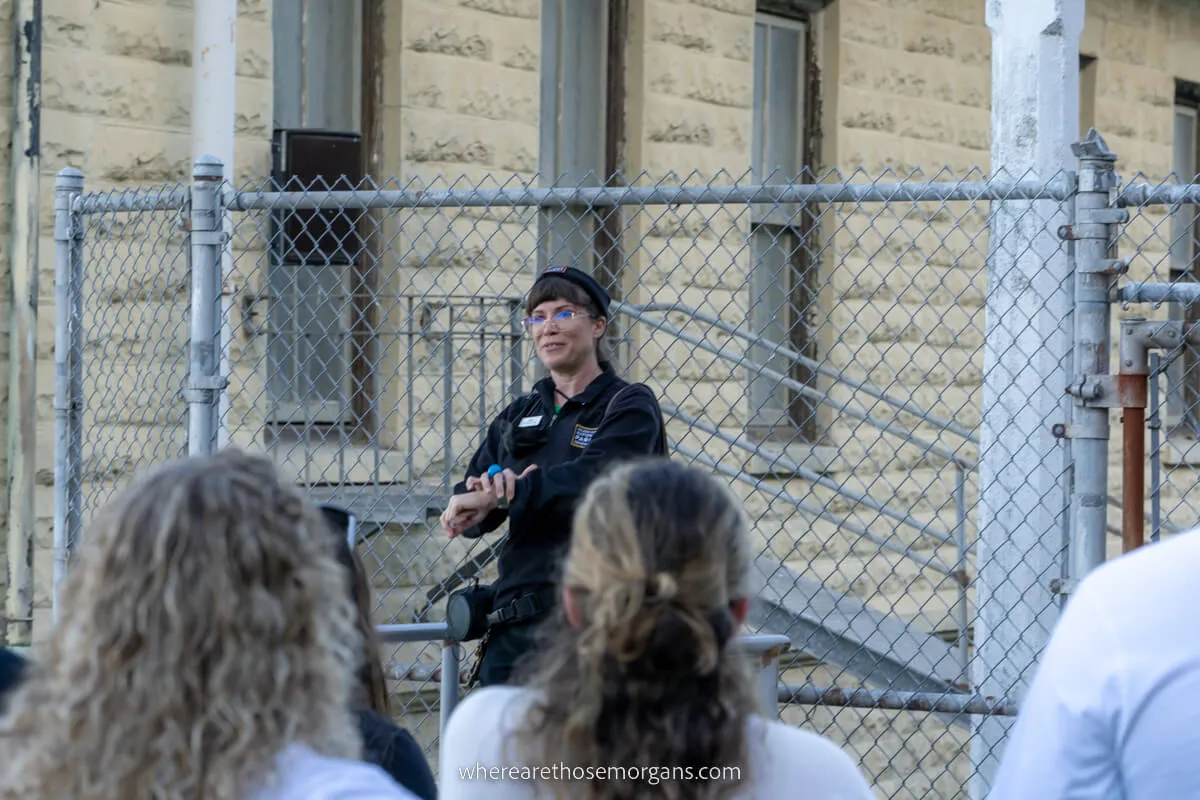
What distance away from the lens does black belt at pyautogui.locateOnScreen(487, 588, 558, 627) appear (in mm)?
4336

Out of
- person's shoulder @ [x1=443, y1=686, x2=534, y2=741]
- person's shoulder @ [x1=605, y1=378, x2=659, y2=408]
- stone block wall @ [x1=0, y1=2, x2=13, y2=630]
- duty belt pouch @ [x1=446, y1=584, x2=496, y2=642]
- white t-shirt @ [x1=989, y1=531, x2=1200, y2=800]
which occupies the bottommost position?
duty belt pouch @ [x1=446, y1=584, x2=496, y2=642]

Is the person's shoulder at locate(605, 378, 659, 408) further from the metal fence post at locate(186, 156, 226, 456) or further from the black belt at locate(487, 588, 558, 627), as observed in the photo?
the metal fence post at locate(186, 156, 226, 456)

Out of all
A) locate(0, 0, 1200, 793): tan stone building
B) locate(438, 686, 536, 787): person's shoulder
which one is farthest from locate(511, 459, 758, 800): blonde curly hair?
locate(0, 0, 1200, 793): tan stone building

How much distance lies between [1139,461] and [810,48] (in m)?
6.48

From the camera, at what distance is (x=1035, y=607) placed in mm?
5125

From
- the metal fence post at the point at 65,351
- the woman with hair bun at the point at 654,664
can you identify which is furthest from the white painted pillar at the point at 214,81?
the woman with hair bun at the point at 654,664

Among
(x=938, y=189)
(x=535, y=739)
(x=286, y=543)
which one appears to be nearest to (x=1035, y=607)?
(x=938, y=189)

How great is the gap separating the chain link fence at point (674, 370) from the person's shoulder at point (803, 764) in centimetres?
246

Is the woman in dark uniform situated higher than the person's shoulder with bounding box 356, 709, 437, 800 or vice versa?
the woman in dark uniform

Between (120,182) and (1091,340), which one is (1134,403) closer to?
(1091,340)

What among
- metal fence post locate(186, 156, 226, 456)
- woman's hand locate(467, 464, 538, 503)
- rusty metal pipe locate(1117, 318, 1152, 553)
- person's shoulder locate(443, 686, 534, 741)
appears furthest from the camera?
metal fence post locate(186, 156, 226, 456)

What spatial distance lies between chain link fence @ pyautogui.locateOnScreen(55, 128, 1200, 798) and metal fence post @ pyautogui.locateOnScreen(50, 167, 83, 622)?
0.04 ft

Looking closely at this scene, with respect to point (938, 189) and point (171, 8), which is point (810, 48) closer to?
point (171, 8)

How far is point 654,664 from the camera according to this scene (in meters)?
2.13
